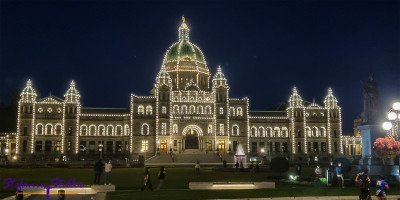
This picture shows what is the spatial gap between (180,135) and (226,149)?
993 cm

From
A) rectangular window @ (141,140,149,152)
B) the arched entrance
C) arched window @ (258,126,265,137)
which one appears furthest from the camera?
arched window @ (258,126,265,137)

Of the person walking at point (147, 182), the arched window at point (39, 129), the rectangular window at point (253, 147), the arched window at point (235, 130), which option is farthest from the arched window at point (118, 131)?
the person walking at point (147, 182)

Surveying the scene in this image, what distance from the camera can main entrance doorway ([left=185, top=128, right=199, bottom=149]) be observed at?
90938mm

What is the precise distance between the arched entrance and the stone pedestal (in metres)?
60.7

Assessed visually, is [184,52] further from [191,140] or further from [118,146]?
[118,146]

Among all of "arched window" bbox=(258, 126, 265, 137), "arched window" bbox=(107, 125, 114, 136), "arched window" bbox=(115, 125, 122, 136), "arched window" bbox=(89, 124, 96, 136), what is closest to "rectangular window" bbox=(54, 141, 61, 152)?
"arched window" bbox=(89, 124, 96, 136)

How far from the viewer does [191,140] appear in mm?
91250

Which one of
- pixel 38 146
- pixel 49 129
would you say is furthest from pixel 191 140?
pixel 38 146

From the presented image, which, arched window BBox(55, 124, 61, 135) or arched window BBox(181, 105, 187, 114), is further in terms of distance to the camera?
arched window BBox(181, 105, 187, 114)

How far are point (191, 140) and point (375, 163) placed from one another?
205ft

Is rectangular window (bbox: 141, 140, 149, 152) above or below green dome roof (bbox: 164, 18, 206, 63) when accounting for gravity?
below

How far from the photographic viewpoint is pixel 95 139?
9112 centimetres

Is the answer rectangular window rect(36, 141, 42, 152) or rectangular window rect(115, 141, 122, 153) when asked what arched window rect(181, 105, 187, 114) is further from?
rectangular window rect(36, 141, 42, 152)

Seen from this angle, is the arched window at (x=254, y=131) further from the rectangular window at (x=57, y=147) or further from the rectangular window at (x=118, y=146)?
the rectangular window at (x=57, y=147)
